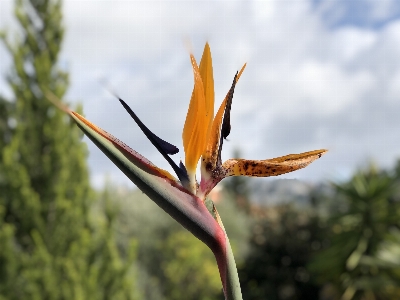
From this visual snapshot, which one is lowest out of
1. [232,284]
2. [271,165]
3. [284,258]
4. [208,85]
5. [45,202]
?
[232,284]

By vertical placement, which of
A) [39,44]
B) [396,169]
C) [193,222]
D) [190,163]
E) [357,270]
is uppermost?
[39,44]

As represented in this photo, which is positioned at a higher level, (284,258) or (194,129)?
(284,258)

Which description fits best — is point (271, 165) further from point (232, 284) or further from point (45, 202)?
point (45, 202)

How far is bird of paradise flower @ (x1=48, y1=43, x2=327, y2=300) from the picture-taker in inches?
21.0

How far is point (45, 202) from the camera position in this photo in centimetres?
584

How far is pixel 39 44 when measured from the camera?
638 centimetres

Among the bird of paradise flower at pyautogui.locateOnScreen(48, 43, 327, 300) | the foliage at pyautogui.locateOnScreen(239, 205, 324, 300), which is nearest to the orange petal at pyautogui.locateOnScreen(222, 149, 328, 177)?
the bird of paradise flower at pyautogui.locateOnScreen(48, 43, 327, 300)

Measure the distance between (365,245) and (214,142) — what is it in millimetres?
7083

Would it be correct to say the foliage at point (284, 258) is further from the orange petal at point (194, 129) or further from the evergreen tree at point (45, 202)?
the orange petal at point (194, 129)

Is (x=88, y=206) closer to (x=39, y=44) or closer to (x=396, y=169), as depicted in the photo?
(x=39, y=44)

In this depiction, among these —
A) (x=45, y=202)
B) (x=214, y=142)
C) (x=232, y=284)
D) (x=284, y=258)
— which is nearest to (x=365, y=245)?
(x=284, y=258)

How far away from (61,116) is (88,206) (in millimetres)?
1129

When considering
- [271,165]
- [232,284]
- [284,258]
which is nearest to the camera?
[232,284]

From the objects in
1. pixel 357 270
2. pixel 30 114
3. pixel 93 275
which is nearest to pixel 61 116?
pixel 30 114
